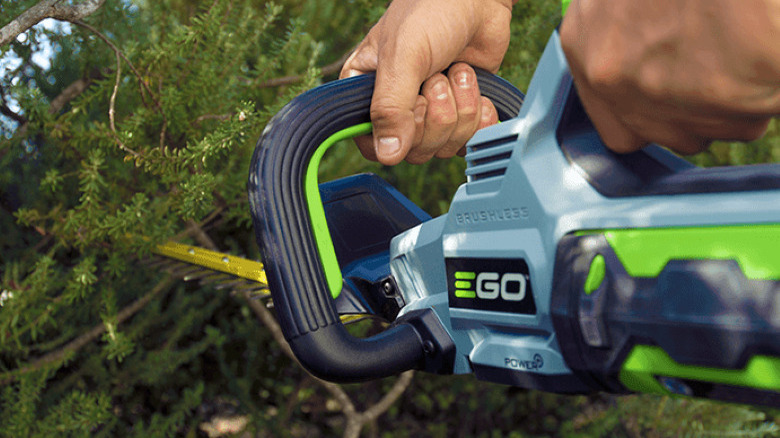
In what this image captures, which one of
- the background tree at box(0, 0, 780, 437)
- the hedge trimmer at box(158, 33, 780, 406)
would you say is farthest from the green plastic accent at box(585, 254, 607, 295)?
the background tree at box(0, 0, 780, 437)

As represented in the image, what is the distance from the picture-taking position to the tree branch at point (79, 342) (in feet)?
5.65

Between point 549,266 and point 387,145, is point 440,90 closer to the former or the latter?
point 387,145

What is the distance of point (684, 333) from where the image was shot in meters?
0.63

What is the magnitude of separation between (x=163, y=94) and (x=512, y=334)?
3.59 ft

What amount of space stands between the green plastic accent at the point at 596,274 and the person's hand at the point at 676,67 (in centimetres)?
14

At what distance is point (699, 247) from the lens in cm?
62

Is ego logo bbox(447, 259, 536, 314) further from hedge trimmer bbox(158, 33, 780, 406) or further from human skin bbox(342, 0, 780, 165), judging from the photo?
human skin bbox(342, 0, 780, 165)

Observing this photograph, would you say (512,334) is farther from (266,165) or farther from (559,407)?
(559,407)

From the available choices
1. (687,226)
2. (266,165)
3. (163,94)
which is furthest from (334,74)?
(687,226)

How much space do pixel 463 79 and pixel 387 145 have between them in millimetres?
215

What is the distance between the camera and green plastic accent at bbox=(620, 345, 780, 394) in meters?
0.60

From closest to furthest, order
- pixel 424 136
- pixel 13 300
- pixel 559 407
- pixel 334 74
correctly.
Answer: pixel 424 136 < pixel 13 300 < pixel 334 74 < pixel 559 407

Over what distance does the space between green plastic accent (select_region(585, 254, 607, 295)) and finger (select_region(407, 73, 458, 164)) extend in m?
A: 0.50

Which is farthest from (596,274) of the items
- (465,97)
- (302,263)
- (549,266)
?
(465,97)
